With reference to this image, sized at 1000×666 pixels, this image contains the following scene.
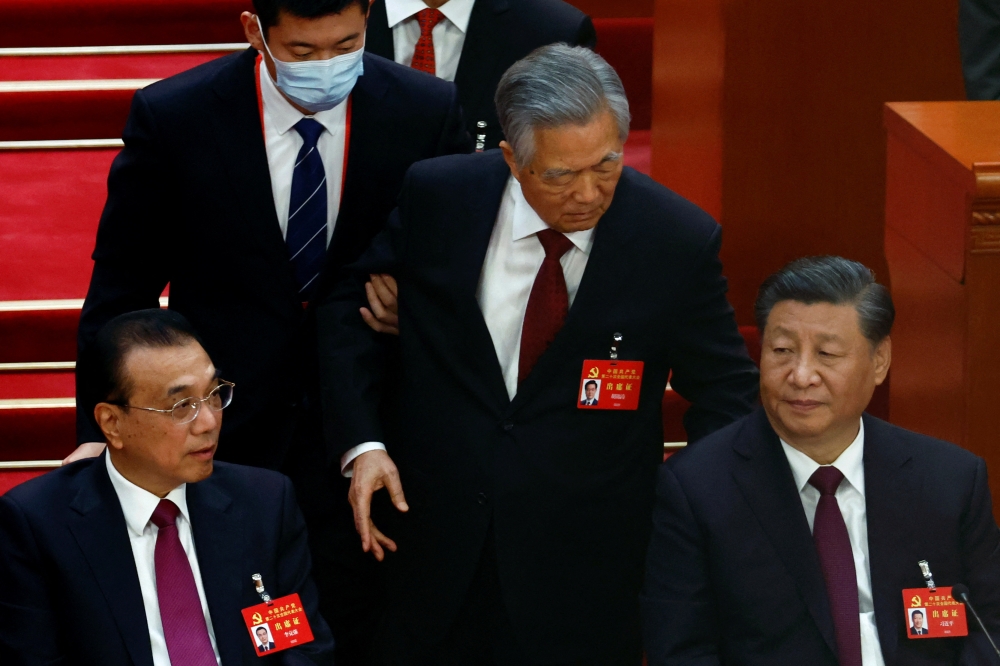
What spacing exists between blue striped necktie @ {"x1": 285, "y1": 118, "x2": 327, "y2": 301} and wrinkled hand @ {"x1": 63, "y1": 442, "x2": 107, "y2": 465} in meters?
0.45

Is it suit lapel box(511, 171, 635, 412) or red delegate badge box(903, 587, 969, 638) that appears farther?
suit lapel box(511, 171, 635, 412)

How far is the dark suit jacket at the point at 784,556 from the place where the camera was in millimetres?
2129

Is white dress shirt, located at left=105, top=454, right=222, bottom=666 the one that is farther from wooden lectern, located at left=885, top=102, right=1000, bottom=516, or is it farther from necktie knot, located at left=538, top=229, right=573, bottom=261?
wooden lectern, located at left=885, top=102, right=1000, bottom=516

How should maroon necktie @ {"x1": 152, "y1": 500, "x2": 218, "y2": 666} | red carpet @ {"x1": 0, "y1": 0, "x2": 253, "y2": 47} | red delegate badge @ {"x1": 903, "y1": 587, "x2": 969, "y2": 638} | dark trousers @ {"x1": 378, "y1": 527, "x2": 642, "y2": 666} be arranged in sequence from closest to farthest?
red delegate badge @ {"x1": 903, "y1": 587, "x2": 969, "y2": 638} < maroon necktie @ {"x1": 152, "y1": 500, "x2": 218, "y2": 666} < dark trousers @ {"x1": 378, "y1": 527, "x2": 642, "y2": 666} < red carpet @ {"x1": 0, "y1": 0, "x2": 253, "y2": 47}

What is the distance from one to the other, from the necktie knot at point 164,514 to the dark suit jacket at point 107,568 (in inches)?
1.4

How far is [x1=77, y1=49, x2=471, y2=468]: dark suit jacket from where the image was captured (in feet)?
8.16

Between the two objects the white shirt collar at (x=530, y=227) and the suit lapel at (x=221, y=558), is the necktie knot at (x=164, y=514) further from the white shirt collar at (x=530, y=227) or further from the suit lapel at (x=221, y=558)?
the white shirt collar at (x=530, y=227)

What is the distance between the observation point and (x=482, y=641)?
2391mm

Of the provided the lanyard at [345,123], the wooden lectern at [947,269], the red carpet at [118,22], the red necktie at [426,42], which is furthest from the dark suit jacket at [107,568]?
the red carpet at [118,22]

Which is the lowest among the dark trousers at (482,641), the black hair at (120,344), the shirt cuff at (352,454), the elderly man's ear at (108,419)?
the dark trousers at (482,641)

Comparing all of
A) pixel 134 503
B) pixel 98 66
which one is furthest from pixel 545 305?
pixel 98 66

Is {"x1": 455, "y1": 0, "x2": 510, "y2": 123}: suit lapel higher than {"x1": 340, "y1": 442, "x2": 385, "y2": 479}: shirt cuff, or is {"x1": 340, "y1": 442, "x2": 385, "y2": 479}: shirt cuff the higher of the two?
{"x1": 455, "y1": 0, "x2": 510, "y2": 123}: suit lapel

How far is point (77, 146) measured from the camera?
4.64 m

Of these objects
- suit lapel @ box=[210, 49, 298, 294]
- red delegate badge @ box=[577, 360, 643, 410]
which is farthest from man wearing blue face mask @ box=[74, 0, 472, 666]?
red delegate badge @ box=[577, 360, 643, 410]
